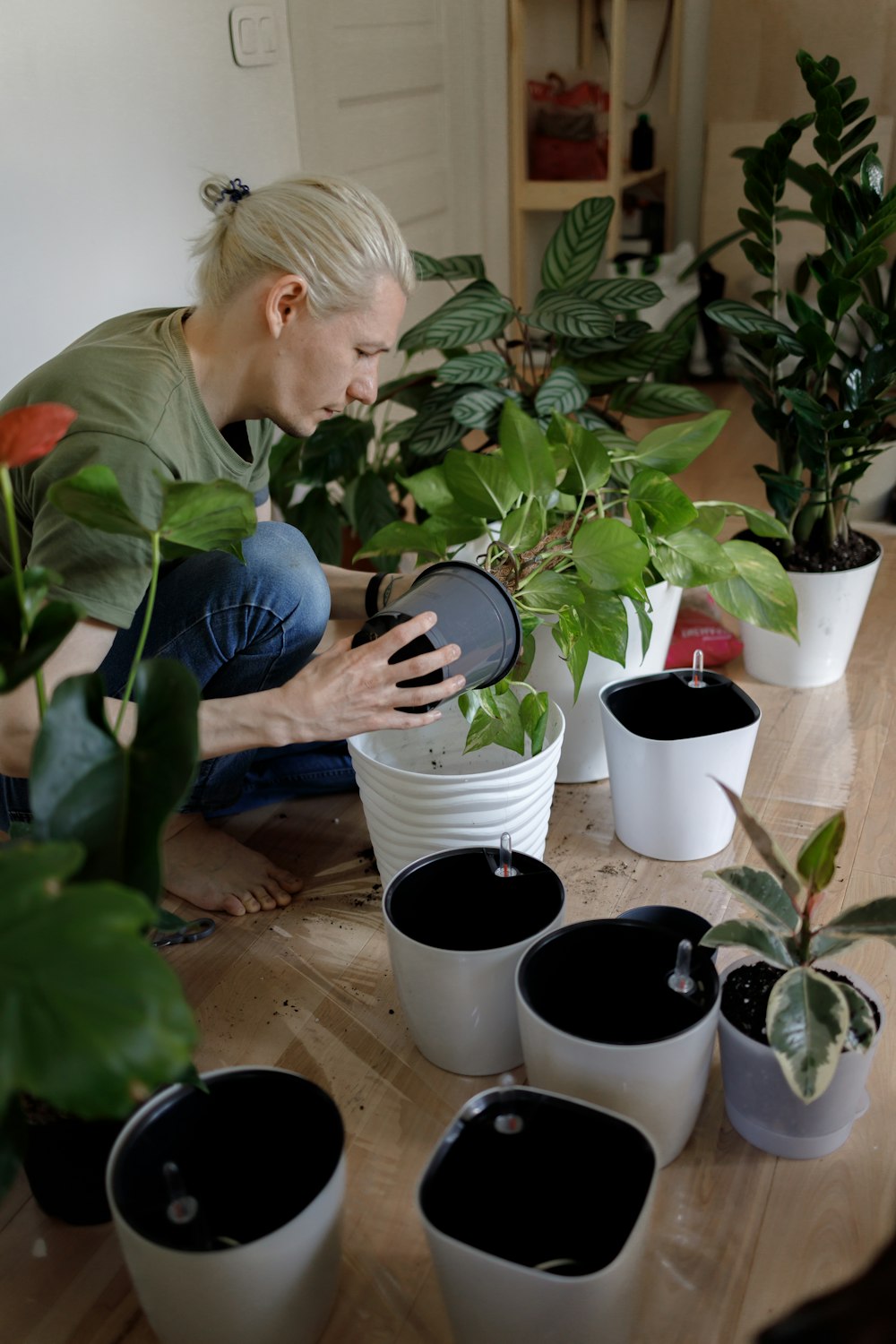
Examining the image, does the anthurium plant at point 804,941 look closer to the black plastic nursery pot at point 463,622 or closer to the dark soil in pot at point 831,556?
the black plastic nursery pot at point 463,622

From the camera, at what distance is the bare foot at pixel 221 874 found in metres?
1.48

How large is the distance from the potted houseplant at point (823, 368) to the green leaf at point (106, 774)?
1209 mm

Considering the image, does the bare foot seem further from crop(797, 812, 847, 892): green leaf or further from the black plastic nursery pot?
crop(797, 812, 847, 892): green leaf

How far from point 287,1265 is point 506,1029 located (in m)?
0.37

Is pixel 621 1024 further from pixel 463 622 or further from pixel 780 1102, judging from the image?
pixel 463 622

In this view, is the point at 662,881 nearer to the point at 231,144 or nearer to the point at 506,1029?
the point at 506,1029

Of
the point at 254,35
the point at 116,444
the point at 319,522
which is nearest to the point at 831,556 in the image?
the point at 319,522

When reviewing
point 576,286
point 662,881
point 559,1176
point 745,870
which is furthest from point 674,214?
point 559,1176

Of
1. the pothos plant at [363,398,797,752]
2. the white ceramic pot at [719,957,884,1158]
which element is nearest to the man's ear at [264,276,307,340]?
the pothos plant at [363,398,797,752]

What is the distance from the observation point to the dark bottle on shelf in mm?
3703

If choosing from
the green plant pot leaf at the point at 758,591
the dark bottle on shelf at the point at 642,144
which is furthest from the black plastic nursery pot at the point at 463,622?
Result: the dark bottle on shelf at the point at 642,144

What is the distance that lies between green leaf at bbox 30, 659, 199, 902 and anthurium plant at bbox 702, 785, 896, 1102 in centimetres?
45

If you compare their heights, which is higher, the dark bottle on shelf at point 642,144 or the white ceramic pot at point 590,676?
the dark bottle on shelf at point 642,144

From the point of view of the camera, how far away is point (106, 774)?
2.61ft
